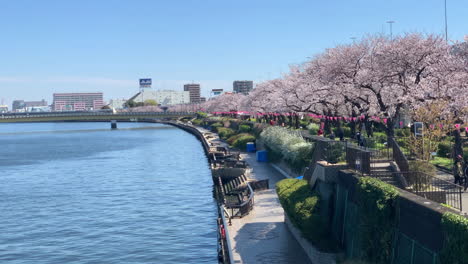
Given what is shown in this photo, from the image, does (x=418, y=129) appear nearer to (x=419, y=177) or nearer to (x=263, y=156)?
(x=419, y=177)

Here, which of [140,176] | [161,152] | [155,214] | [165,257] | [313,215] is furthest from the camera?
[161,152]

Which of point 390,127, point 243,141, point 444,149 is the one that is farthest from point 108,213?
point 243,141

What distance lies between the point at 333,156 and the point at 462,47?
13.1 m

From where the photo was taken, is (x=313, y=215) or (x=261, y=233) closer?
(x=313, y=215)

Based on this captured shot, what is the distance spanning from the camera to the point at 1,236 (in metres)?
38.2

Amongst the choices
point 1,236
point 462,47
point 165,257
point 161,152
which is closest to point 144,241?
point 165,257

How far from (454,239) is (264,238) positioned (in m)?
14.2

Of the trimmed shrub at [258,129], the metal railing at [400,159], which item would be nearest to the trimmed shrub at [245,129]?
the trimmed shrub at [258,129]

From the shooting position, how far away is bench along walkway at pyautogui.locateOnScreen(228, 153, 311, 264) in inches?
915

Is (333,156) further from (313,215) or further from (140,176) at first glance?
(140,176)

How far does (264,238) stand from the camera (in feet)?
85.5

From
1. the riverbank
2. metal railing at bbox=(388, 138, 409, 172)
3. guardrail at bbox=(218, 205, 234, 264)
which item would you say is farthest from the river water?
metal railing at bbox=(388, 138, 409, 172)

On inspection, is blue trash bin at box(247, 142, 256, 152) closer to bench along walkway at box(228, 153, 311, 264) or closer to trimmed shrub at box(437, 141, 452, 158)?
trimmed shrub at box(437, 141, 452, 158)

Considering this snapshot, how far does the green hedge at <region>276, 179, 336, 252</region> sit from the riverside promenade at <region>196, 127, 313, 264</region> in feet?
4.22
